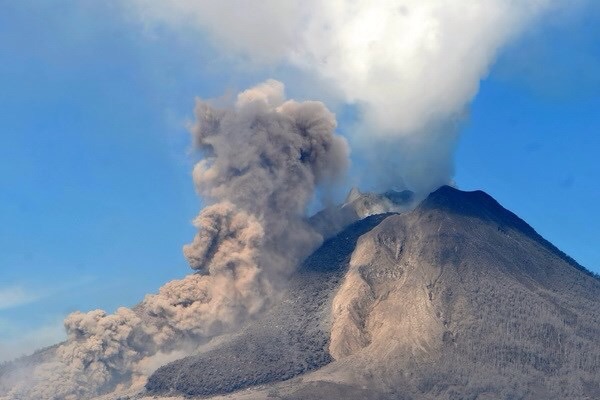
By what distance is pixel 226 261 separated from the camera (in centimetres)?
11694

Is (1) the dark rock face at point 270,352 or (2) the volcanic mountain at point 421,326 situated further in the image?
(1) the dark rock face at point 270,352

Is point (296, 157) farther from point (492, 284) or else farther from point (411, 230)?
point (492, 284)

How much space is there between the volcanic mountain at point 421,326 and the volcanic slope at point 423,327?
164 millimetres

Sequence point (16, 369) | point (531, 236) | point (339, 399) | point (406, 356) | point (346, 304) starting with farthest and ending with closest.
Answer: point (531, 236) → point (16, 369) → point (346, 304) → point (406, 356) → point (339, 399)

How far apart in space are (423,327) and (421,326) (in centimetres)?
29

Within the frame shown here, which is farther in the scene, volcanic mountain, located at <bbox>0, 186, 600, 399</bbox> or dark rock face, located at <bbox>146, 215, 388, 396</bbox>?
dark rock face, located at <bbox>146, 215, 388, 396</bbox>

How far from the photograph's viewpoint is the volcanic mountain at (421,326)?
309ft

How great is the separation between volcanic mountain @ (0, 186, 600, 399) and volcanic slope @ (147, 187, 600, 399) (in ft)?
0.54

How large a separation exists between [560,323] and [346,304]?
24439 mm

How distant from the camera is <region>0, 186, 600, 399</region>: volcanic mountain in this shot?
9425 centimetres

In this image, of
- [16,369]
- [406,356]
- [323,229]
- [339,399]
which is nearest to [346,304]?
[406,356]

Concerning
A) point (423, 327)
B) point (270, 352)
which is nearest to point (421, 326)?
point (423, 327)

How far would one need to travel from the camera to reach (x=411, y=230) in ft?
398

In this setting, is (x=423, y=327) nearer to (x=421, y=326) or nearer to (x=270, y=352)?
(x=421, y=326)
